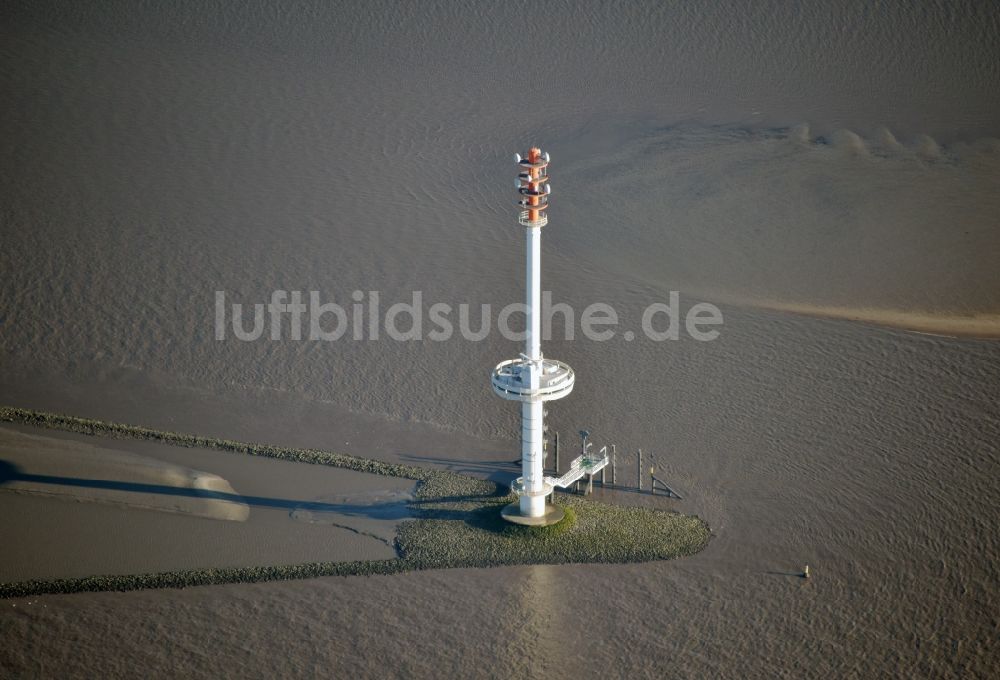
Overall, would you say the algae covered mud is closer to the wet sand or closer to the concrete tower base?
the concrete tower base

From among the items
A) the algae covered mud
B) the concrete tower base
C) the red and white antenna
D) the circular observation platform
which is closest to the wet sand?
the algae covered mud

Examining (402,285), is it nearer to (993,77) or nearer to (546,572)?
(546,572)

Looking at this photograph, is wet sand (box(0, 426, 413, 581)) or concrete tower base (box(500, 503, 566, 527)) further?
concrete tower base (box(500, 503, 566, 527))

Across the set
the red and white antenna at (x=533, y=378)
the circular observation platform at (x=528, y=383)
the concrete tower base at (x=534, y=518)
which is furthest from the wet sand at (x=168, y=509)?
the circular observation platform at (x=528, y=383)

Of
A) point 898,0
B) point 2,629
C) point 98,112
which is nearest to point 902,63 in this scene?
point 898,0

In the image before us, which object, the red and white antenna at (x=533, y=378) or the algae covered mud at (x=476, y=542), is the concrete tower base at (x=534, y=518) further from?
the algae covered mud at (x=476, y=542)

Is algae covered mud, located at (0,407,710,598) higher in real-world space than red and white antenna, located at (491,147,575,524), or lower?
lower
